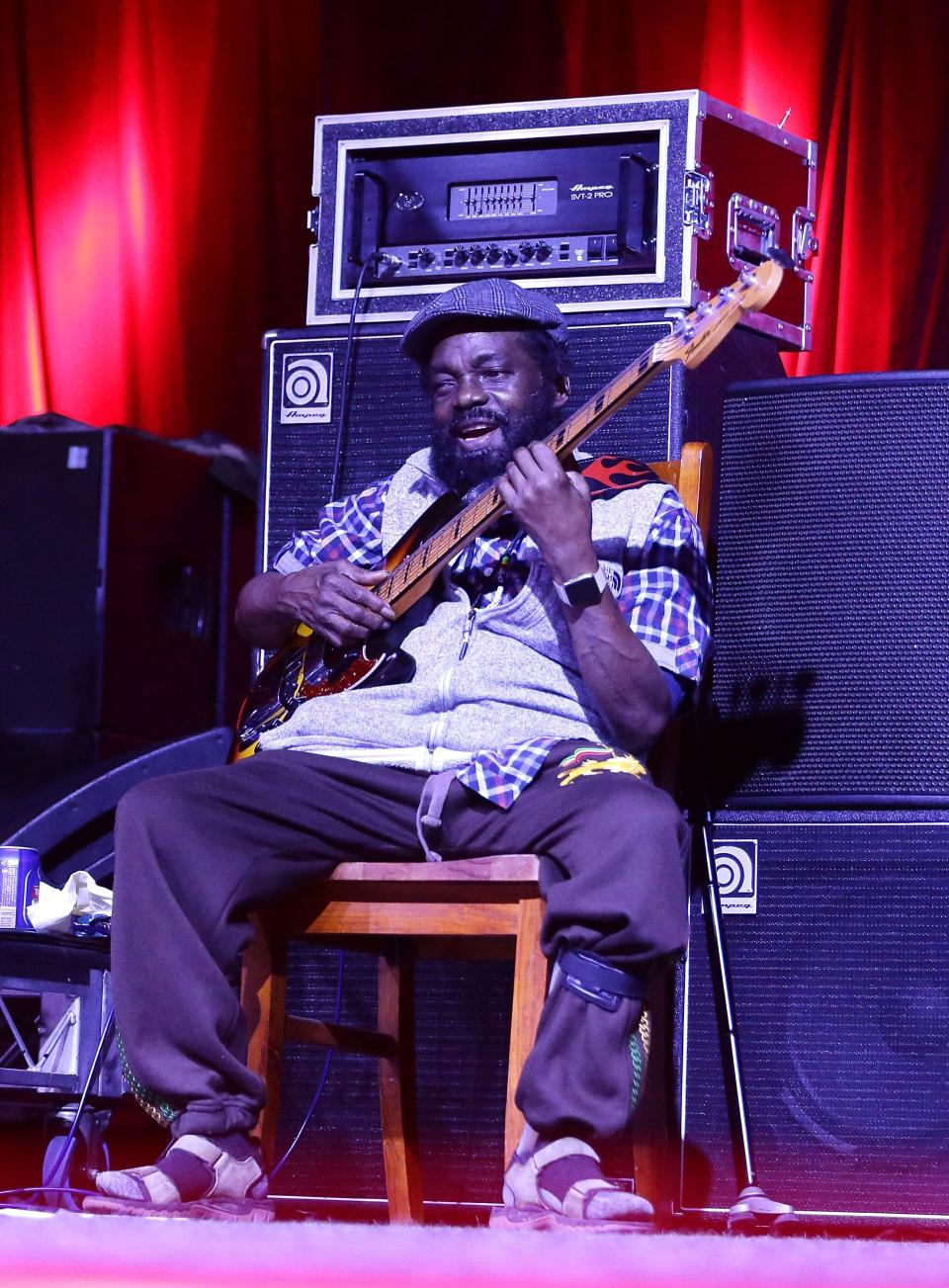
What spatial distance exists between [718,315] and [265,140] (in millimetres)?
2061

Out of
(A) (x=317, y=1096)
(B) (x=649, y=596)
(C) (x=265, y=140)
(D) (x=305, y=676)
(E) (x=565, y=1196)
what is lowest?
(A) (x=317, y=1096)

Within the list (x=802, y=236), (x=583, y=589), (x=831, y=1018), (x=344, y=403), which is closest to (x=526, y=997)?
(x=583, y=589)

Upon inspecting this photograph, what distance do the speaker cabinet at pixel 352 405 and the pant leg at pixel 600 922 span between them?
734 millimetres

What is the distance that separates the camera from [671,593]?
2016 millimetres

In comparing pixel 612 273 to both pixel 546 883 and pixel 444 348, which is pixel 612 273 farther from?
pixel 546 883

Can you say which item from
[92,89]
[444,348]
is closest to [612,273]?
[444,348]

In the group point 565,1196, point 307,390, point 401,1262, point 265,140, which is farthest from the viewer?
point 265,140

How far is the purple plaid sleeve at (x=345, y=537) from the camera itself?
2.28 meters

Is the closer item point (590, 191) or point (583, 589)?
point (583, 589)

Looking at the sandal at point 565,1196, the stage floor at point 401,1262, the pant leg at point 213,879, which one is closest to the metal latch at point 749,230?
the pant leg at point 213,879

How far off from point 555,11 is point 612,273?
4.40ft

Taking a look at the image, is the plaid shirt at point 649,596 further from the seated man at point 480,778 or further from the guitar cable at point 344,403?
the guitar cable at point 344,403

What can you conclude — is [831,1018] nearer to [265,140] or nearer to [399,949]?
[399,949]

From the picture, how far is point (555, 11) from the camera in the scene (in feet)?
11.5
